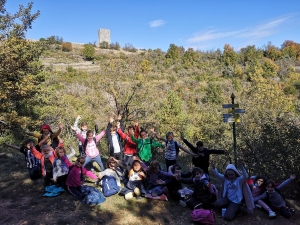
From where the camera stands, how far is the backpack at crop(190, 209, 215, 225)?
16.3 ft

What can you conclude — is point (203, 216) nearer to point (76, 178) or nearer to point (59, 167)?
point (76, 178)

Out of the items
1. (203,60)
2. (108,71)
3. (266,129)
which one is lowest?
(266,129)

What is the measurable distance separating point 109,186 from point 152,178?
3.24 feet

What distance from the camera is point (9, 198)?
5.74 metres

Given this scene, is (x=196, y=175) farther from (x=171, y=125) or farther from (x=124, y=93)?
(x=171, y=125)

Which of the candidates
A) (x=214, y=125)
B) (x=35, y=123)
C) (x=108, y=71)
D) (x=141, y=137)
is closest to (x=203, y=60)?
(x=214, y=125)

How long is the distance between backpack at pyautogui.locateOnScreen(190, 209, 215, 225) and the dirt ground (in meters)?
0.17

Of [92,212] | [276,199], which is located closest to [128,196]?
[92,212]

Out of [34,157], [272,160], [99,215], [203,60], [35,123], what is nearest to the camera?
[99,215]

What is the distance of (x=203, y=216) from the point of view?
5000 millimetres

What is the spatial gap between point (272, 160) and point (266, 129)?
1120 mm

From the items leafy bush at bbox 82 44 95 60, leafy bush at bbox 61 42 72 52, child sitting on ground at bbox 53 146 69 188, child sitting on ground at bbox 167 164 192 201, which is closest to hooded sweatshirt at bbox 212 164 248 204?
child sitting on ground at bbox 167 164 192 201

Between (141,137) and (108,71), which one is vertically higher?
(108,71)

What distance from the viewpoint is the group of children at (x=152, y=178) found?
538cm
